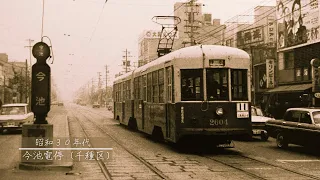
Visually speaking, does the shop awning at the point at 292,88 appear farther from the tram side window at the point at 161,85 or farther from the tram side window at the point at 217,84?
the tram side window at the point at 217,84

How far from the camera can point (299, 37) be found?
110ft

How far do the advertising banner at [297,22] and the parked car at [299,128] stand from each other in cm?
1826

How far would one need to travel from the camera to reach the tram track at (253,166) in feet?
29.8

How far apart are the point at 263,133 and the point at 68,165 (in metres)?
10.5

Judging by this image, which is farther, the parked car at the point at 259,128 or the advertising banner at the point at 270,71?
the advertising banner at the point at 270,71

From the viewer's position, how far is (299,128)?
527 inches

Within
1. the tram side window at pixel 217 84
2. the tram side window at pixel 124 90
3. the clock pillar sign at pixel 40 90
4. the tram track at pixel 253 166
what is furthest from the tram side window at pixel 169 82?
the tram side window at pixel 124 90

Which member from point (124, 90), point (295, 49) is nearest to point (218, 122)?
point (124, 90)

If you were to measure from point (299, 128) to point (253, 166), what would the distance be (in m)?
3.73

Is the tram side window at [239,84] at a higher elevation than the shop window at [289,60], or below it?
below

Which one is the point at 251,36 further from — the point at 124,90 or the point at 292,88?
the point at 124,90

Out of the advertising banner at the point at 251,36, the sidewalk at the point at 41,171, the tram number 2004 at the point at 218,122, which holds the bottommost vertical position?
the sidewalk at the point at 41,171

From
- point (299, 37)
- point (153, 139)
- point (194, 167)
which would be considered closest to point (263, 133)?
point (153, 139)

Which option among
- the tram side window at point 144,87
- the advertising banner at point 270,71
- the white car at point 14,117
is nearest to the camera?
the tram side window at point 144,87
